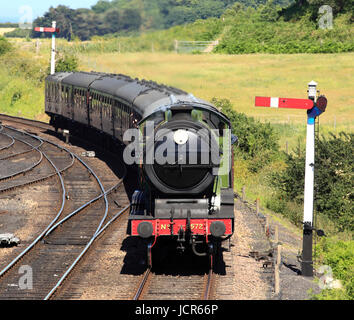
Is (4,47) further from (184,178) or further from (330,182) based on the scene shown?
(184,178)

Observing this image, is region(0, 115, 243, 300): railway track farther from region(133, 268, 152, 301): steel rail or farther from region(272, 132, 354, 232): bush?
region(272, 132, 354, 232): bush

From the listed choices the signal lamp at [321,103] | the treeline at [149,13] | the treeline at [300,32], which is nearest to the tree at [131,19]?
the treeline at [149,13]

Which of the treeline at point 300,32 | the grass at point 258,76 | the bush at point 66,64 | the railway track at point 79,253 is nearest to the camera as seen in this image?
the railway track at point 79,253

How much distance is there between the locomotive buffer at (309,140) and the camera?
45.8 ft

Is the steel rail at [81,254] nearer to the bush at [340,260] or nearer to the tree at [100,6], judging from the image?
the bush at [340,260]

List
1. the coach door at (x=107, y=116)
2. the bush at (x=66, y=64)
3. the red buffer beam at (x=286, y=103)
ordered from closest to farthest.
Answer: the red buffer beam at (x=286, y=103) → the coach door at (x=107, y=116) → the bush at (x=66, y=64)

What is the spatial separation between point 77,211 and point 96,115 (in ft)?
32.9

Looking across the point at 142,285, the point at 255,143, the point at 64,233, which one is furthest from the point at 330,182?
the point at 142,285

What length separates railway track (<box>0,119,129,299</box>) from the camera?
12.6 m

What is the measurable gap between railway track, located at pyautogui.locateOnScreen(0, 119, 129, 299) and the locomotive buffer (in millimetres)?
5271

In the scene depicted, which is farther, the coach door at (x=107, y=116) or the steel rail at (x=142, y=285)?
the coach door at (x=107, y=116)

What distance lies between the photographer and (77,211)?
60.5ft

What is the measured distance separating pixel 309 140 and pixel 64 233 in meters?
7.08

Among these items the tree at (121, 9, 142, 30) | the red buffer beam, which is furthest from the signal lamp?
the tree at (121, 9, 142, 30)
